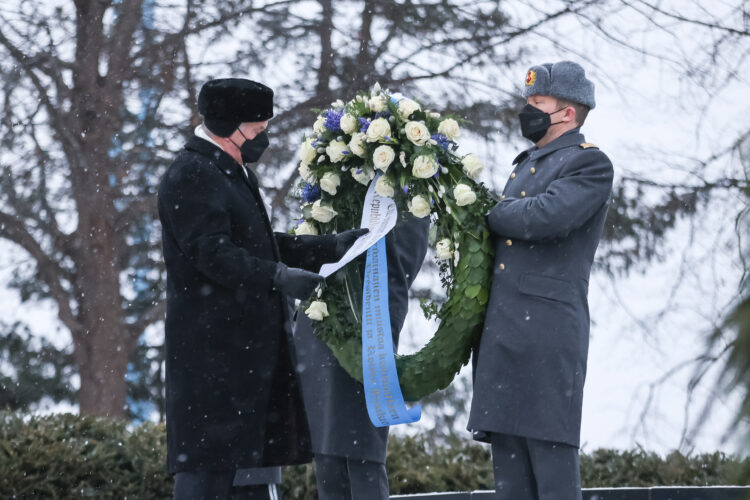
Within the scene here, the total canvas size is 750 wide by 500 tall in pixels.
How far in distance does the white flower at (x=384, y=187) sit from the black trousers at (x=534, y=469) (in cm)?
108

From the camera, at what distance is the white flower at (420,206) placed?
404cm

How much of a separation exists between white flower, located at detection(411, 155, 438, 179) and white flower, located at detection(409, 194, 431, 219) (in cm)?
10


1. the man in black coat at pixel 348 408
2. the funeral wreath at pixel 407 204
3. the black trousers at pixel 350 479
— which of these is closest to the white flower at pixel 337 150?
the funeral wreath at pixel 407 204

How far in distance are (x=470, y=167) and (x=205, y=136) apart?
1149 mm

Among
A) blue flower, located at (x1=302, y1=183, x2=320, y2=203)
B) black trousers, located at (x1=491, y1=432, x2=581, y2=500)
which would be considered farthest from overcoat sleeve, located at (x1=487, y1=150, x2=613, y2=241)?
blue flower, located at (x1=302, y1=183, x2=320, y2=203)

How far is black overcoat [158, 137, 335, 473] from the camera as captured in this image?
11.0 feet

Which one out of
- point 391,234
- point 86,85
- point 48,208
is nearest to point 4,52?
point 86,85

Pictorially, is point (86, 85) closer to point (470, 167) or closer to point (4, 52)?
point (4, 52)

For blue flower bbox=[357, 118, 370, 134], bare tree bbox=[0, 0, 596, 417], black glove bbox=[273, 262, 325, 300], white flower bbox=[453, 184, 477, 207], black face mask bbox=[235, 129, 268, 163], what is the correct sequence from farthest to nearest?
1. bare tree bbox=[0, 0, 596, 417]
2. blue flower bbox=[357, 118, 370, 134]
3. white flower bbox=[453, 184, 477, 207]
4. black face mask bbox=[235, 129, 268, 163]
5. black glove bbox=[273, 262, 325, 300]

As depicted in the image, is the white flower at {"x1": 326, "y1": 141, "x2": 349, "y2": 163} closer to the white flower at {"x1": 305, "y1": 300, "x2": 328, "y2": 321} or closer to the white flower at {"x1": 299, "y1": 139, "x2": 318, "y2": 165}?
the white flower at {"x1": 299, "y1": 139, "x2": 318, "y2": 165}

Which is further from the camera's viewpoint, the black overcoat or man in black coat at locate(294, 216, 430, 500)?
man in black coat at locate(294, 216, 430, 500)

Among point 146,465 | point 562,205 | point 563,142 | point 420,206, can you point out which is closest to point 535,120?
point 563,142

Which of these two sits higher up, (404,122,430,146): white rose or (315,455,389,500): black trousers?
(404,122,430,146): white rose

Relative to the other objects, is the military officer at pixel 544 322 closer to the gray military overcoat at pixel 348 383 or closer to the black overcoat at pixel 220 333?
the gray military overcoat at pixel 348 383
